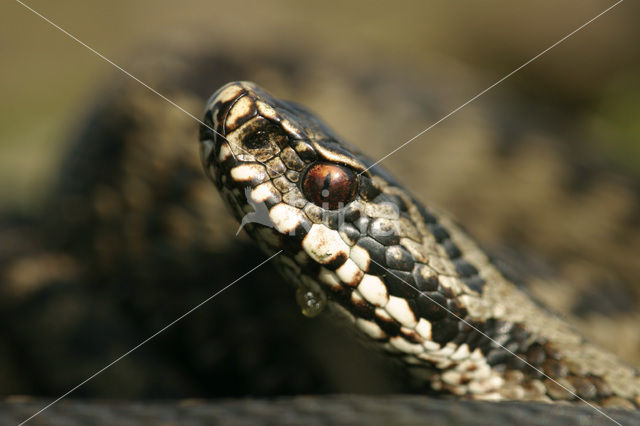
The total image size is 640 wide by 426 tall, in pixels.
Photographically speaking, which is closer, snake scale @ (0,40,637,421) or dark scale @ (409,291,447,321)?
dark scale @ (409,291,447,321)

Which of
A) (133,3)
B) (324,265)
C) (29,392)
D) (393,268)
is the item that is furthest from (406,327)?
(133,3)

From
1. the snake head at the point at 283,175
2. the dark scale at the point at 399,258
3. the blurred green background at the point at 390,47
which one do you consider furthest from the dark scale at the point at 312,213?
the blurred green background at the point at 390,47

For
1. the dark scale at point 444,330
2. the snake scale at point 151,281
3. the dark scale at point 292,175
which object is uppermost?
the snake scale at point 151,281

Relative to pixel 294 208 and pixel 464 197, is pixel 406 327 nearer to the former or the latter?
pixel 294 208

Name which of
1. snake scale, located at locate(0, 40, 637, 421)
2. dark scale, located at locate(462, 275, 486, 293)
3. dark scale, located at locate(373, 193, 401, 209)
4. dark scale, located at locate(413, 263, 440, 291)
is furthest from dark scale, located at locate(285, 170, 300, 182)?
snake scale, located at locate(0, 40, 637, 421)

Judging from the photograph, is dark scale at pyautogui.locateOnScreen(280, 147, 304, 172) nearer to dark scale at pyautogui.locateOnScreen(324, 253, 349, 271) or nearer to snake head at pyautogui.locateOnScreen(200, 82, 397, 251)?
snake head at pyautogui.locateOnScreen(200, 82, 397, 251)

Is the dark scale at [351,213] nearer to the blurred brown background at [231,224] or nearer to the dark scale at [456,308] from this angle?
the dark scale at [456,308]
